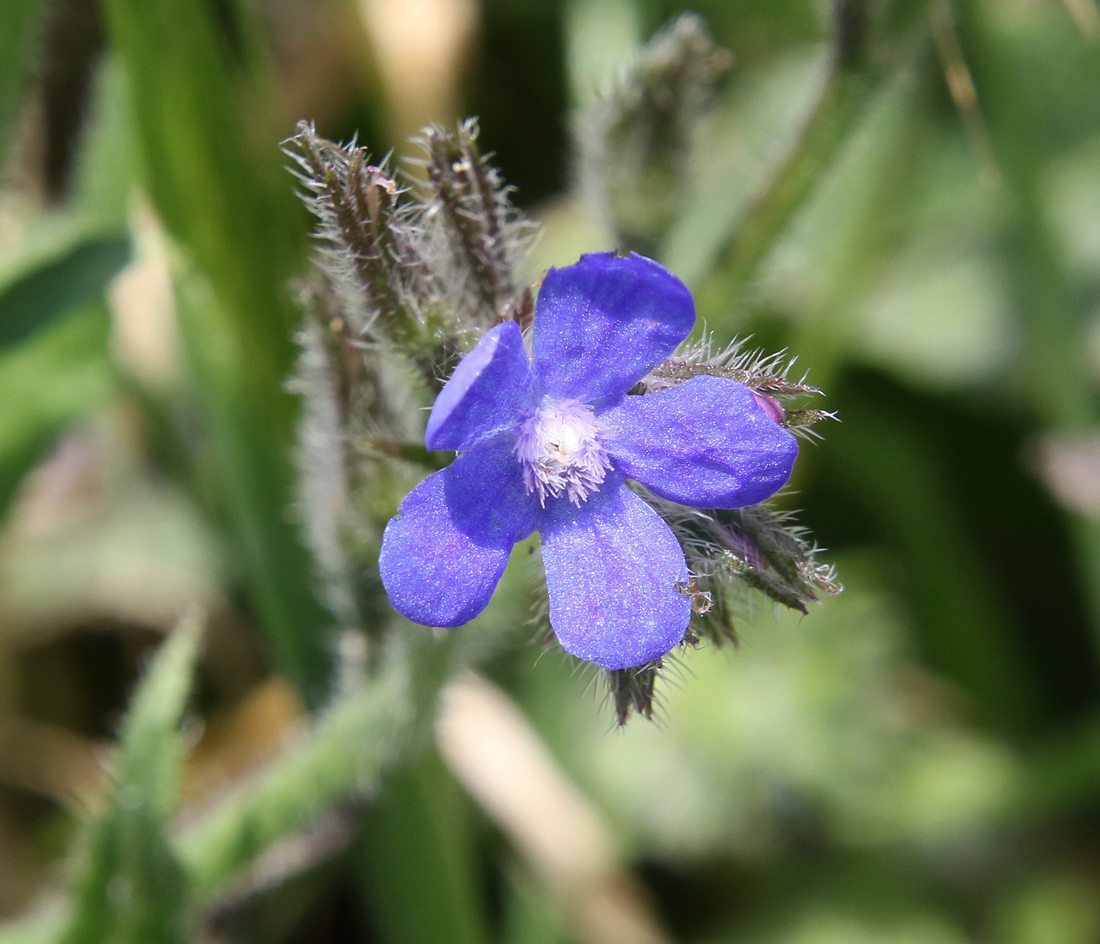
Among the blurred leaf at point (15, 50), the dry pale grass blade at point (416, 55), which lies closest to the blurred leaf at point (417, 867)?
the blurred leaf at point (15, 50)

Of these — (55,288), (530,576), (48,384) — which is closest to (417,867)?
(530,576)

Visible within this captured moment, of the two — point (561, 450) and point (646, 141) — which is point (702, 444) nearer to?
point (561, 450)

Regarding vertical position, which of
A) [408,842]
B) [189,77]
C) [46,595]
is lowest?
[408,842]

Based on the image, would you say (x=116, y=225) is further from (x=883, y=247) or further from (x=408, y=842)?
(x=883, y=247)

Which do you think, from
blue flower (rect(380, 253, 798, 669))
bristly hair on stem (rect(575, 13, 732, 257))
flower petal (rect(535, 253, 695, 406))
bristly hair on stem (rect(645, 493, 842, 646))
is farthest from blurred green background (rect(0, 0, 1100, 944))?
flower petal (rect(535, 253, 695, 406))

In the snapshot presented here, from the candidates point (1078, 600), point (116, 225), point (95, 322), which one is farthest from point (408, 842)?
point (1078, 600)

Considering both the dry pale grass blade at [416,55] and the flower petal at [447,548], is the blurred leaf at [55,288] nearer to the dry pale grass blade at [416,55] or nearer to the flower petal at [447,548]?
the flower petal at [447,548]
